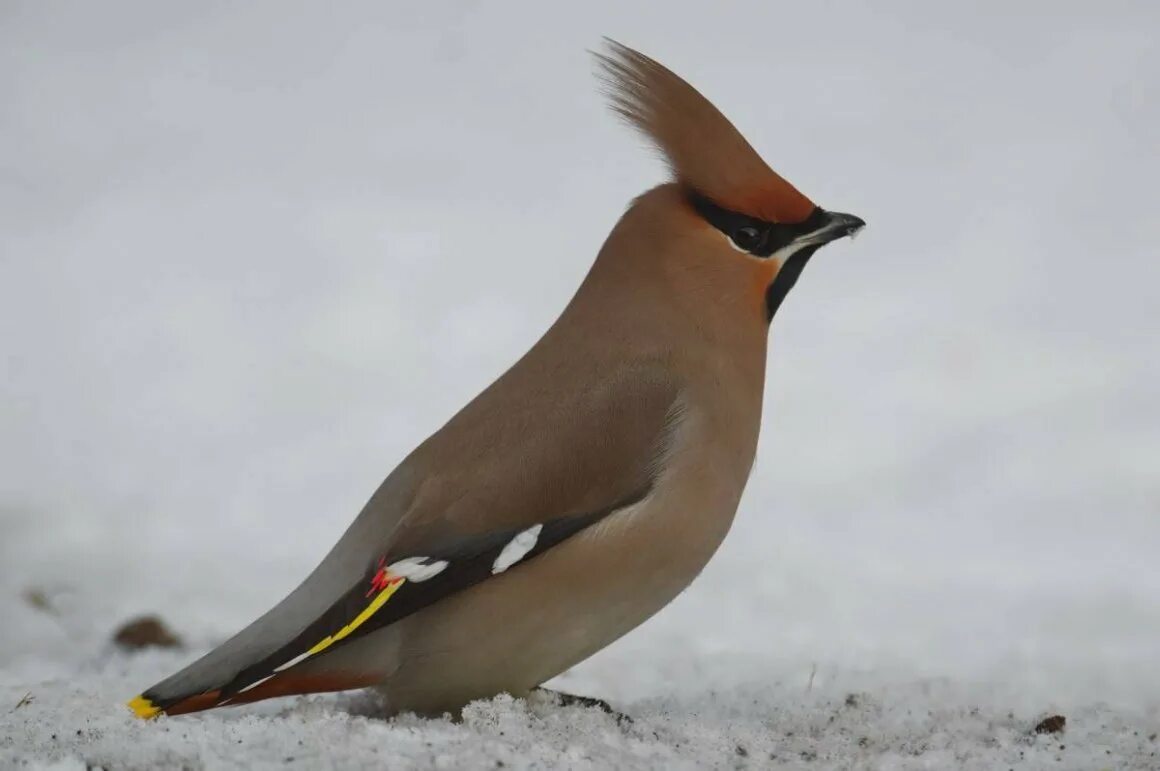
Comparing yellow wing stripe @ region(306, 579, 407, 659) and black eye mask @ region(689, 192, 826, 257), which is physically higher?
black eye mask @ region(689, 192, 826, 257)

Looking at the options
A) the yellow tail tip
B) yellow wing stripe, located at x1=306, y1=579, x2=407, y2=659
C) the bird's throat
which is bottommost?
the yellow tail tip

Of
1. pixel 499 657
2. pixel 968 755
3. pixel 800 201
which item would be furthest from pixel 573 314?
pixel 968 755

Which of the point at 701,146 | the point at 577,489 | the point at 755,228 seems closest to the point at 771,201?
the point at 755,228

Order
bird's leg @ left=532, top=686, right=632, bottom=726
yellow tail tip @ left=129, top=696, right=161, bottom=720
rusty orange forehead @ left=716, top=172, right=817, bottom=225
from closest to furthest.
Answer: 1. yellow tail tip @ left=129, top=696, right=161, bottom=720
2. bird's leg @ left=532, top=686, right=632, bottom=726
3. rusty orange forehead @ left=716, top=172, right=817, bottom=225

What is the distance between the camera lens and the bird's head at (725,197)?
3.40 m

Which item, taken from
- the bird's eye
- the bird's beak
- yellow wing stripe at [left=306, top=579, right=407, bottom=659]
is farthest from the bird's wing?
the bird's beak

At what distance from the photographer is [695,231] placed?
136 inches

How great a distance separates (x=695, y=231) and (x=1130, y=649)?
2.07m

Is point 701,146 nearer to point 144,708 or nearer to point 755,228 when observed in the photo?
point 755,228

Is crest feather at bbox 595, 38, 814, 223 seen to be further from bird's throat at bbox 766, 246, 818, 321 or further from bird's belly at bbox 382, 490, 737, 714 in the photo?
bird's belly at bbox 382, 490, 737, 714

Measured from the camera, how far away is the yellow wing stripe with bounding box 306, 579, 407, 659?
3010mm

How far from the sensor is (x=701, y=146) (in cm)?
342

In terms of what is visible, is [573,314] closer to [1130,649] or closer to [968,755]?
[968,755]

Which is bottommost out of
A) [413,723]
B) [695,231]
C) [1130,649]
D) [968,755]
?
[413,723]
